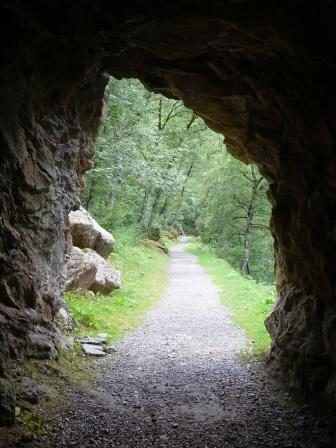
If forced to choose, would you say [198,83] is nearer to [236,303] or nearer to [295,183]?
[295,183]

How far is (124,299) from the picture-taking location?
1553cm

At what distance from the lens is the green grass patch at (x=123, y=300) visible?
12133 mm

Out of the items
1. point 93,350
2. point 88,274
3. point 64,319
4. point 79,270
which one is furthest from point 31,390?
point 88,274

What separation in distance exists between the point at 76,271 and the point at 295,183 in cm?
803

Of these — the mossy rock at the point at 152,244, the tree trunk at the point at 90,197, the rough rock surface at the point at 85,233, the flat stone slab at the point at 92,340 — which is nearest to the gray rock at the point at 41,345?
the flat stone slab at the point at 92,340

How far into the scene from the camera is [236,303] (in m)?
17.0

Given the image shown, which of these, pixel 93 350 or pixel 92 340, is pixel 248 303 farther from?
pixel 93 350

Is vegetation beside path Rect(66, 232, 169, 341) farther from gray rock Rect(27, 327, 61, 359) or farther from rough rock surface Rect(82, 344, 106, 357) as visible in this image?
gray rock Rect(27, 327, 61, 359)

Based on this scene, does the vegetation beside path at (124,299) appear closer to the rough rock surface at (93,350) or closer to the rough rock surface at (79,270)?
the rough rock surface at (79,270)

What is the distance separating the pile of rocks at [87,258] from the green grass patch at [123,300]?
0.41 metres

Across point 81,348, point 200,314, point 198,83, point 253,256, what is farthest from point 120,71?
point 253,256

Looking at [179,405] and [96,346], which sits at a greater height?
[179,405]

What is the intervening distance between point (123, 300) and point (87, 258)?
221 cm

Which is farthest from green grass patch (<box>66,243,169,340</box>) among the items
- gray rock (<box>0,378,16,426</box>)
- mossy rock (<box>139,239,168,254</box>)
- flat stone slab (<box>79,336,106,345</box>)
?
mossy rock (<box>139,239,168,254</box>)
